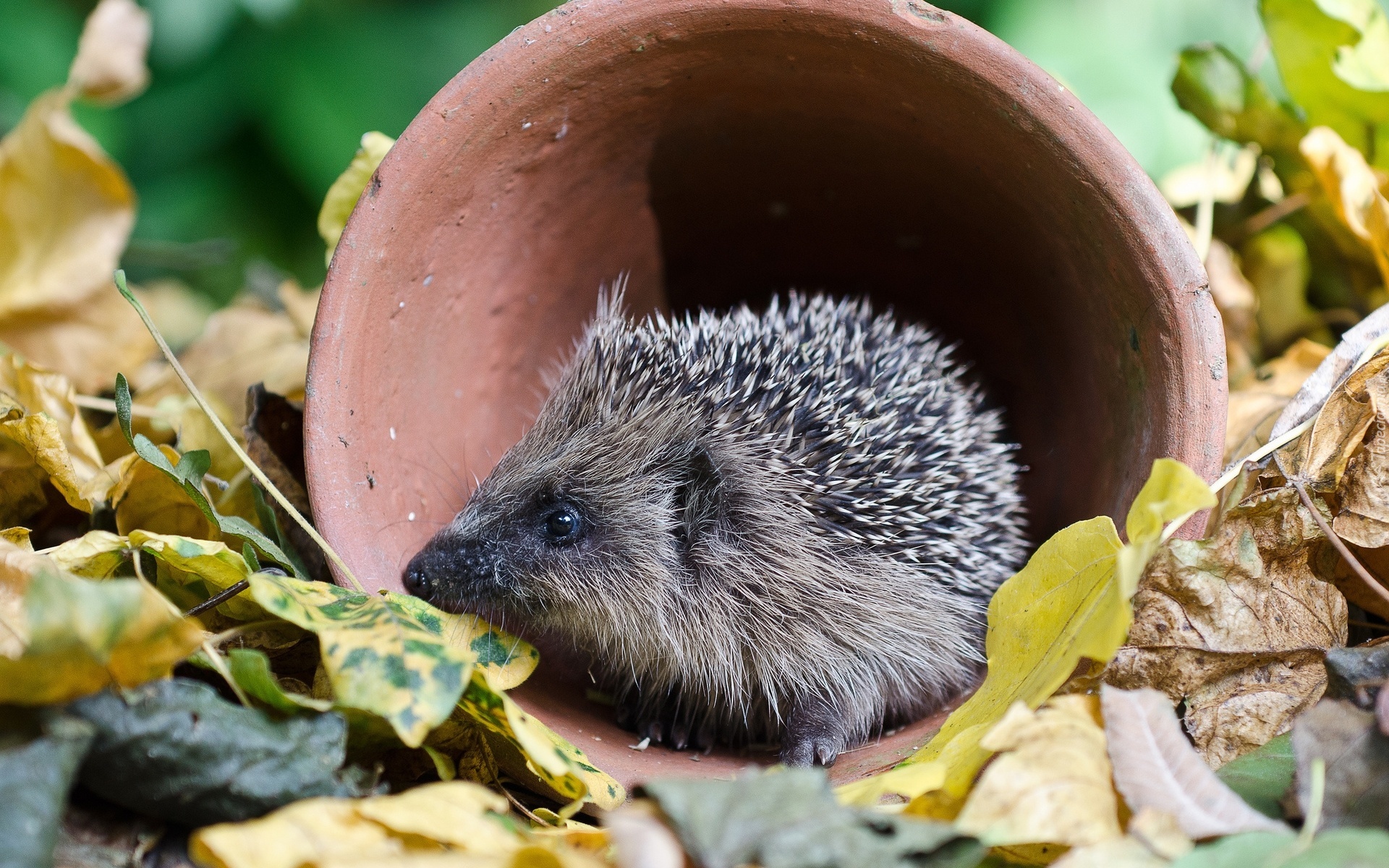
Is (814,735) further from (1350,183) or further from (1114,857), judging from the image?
(1350,183)

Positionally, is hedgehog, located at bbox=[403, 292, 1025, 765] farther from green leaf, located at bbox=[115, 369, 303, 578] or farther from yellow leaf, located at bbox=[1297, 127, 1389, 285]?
yellow leaf, located at bbox=[1297, 127, 1389, 285]

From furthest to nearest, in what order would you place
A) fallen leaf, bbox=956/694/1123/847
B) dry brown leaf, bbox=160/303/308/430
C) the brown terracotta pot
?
dry brown leaf, bbox=160/303/308/430 < the brown terracotta pot < fallen leaf, bbox=956/694/1123/847

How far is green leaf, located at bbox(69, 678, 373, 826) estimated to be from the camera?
122 centimetres

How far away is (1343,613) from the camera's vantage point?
1.58 metres

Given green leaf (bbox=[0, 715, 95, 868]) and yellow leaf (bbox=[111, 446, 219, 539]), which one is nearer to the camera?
green leaf (bbox=[0, 715, 95, 868])

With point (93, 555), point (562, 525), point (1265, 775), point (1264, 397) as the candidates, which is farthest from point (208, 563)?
point (1264, 397)

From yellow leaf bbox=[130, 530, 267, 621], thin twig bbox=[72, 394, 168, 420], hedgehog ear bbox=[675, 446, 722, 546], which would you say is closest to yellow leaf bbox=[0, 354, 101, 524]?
thin twig bbox=[72, 394, 168, 420]

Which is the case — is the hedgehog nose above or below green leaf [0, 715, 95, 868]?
above

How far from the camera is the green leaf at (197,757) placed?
122 cm

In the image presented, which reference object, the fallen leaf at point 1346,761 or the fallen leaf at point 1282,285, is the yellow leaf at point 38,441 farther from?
the fallen leaf at point 1282,285

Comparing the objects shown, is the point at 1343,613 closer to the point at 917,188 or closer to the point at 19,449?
the point at 917,188

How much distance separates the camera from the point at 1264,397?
205 centimetres

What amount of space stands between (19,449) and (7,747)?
2.42 ft

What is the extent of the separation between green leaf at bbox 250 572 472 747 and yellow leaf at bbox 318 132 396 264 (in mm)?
1006
